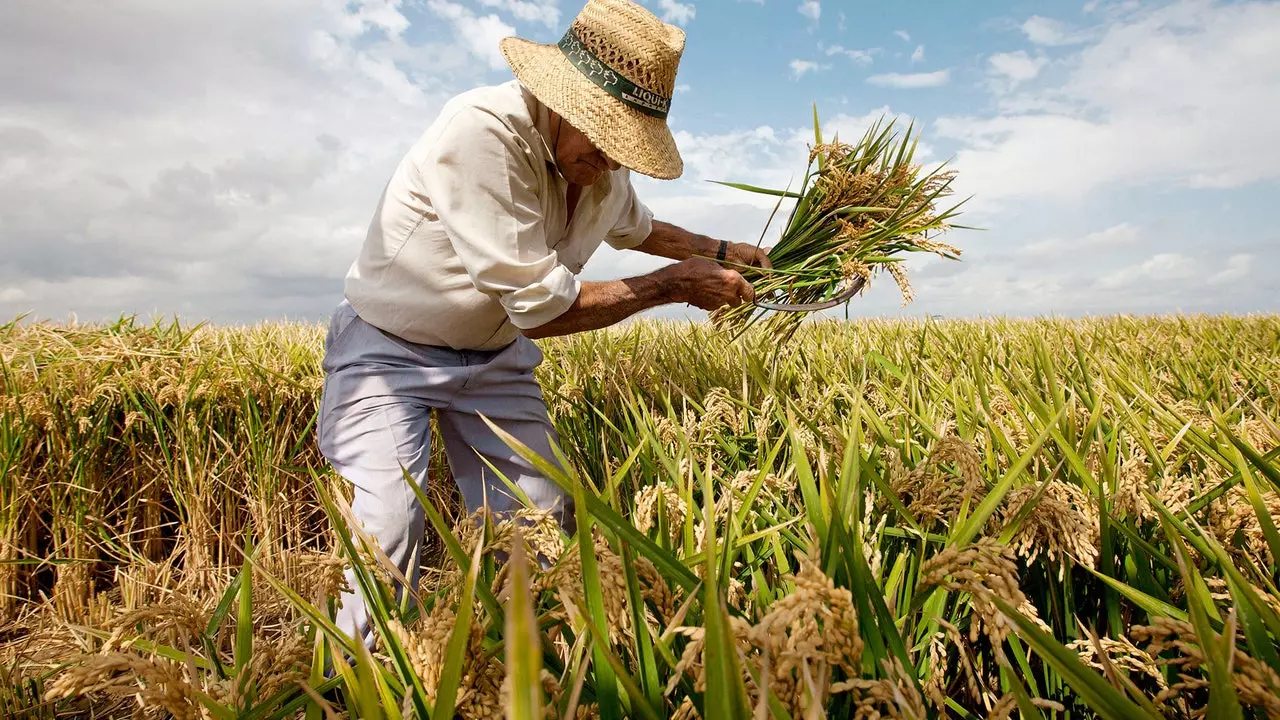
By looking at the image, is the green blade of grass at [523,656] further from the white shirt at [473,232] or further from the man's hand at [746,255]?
the man's hand at [746,255]

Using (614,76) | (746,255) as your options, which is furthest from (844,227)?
(614,76)

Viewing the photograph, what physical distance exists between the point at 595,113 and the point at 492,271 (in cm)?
53

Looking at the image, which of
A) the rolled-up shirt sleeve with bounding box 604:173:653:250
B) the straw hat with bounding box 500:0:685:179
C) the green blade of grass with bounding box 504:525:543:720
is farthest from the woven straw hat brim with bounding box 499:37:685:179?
the green blade of grass with bounding box 504:525:543:720

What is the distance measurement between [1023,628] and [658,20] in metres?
2.02

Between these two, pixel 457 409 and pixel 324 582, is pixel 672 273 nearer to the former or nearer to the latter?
pixel 457 409

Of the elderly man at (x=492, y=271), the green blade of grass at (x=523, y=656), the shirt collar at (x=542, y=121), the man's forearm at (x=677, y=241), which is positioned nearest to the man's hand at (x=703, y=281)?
the elderly man at (x=492, y=271)

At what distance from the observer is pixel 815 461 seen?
1.71 meters

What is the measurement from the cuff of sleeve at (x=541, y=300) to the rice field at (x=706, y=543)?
387mm

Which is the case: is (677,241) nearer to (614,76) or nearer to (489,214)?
(614,76)

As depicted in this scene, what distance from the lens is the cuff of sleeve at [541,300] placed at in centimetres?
200

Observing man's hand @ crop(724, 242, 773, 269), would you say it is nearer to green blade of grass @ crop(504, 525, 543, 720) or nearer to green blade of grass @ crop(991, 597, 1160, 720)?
green blade of grass @ crop(991, 597, 1160, 720)

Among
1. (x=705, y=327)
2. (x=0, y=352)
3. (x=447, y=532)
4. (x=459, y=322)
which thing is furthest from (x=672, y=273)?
(x=0, y=352)

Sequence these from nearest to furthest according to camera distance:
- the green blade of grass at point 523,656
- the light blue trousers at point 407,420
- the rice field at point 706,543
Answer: the green blade of grass at point 523,656 < the rice field at point 706,543 < the light blue trousers at point 407,420

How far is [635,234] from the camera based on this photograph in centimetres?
289
